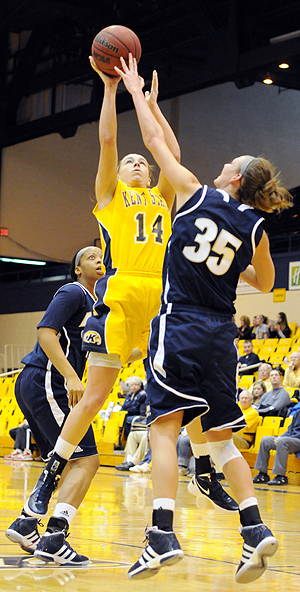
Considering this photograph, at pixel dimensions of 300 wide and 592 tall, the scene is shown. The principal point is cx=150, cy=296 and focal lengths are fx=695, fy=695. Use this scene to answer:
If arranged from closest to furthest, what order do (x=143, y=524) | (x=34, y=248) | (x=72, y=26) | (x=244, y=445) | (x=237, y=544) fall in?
(x=237, y=544), (x=143, y=524), (x=244, y=445), (x=72, y=26), (x=34, y=248)

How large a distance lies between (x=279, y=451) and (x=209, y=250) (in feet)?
21.0

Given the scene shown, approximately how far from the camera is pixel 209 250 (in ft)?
8.81

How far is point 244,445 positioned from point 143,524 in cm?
502

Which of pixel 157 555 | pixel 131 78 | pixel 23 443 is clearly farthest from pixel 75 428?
pixel 23 443

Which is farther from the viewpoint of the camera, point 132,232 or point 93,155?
point 93,155

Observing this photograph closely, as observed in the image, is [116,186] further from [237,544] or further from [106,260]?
[237,544]

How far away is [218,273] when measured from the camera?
270 centimetres

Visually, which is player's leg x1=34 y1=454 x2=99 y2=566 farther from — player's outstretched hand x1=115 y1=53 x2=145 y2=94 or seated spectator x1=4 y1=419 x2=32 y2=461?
seated spectator x1=4 y1=419 x2=32 y2=461

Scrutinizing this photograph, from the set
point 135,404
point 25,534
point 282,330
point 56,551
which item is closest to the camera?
point 56,551

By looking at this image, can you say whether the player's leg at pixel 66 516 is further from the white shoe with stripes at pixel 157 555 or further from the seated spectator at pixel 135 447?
the seated spectator at pixel 135 447

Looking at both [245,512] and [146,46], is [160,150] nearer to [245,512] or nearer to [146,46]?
[245,512]

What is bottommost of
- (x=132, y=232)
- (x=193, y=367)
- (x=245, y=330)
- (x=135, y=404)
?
(x=135, y=404)

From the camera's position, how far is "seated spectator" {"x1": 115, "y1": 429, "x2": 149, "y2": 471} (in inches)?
405

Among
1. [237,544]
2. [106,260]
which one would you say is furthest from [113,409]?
[106,260]
